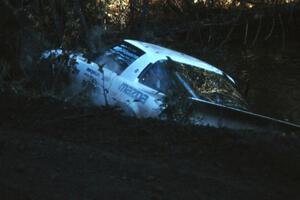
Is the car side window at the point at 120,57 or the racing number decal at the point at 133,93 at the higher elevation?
the car side window at the point at 120,57

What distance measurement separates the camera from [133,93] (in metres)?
8.71

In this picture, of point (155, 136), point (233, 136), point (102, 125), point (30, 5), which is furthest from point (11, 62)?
point (233, 136)

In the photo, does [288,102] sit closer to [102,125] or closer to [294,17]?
[294,17]

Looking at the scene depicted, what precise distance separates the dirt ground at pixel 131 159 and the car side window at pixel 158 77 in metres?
1.21

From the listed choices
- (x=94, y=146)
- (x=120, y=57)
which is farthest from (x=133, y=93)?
(x=94, y=146)

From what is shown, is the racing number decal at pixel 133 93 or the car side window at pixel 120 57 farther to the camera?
the car side window at pixel 120 57

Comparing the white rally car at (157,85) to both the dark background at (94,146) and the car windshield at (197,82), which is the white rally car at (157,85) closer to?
the car windshield at (197,82)

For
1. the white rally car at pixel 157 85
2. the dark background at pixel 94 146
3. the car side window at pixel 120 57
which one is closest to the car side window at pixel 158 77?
the white rally car at pixel 157 85

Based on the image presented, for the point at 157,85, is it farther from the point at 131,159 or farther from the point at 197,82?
the point at 131,159

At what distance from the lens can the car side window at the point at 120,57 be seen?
9.46 meters

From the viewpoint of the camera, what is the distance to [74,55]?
9.21 metres

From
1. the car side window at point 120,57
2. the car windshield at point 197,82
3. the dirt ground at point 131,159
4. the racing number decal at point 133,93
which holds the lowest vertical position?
the dirt ground at point 131,159

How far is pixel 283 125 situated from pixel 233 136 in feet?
4.25

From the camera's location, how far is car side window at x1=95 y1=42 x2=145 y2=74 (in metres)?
9.46
